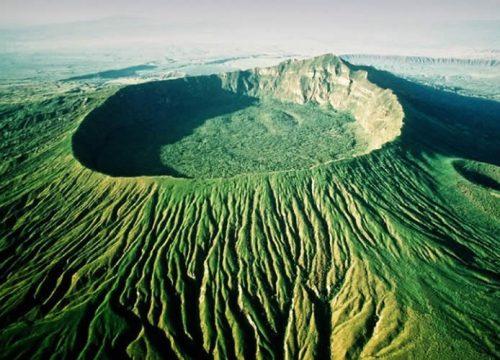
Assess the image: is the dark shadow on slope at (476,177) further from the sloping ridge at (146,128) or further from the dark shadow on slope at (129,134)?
the dark shadow on slope at (129,134)

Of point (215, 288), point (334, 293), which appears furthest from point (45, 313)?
point (334, 293)

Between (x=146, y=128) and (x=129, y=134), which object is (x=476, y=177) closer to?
(x=129, y=134)

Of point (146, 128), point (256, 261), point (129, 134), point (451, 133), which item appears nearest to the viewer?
point (256, 261)

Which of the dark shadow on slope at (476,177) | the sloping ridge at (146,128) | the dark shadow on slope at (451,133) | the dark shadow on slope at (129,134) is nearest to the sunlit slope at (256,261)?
the dark shadow on slope at (476,177)

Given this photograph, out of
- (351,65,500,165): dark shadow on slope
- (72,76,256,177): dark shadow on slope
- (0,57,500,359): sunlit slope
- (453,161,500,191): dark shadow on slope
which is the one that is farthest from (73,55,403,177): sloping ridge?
(453,161,500,191): dark shadow on slope

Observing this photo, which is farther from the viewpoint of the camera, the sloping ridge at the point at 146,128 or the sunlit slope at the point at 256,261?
the sloping ridge at the point at 146,128

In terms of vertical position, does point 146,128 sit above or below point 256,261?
below

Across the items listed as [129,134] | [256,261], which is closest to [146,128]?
[129,134]

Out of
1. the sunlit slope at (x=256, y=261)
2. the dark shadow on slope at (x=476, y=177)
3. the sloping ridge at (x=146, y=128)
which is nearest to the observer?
the sunlit slope at (x=256, y=261)
